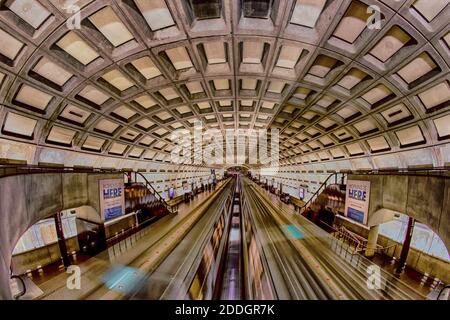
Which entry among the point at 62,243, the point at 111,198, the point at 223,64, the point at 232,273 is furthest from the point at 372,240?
the point at 62,243

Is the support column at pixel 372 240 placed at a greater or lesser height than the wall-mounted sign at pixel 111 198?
lesser

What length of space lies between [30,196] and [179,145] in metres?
12.9

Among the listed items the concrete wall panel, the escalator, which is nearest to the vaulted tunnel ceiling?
the concrete wall panel

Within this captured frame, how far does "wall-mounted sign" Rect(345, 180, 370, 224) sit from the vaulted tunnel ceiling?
9.41ft

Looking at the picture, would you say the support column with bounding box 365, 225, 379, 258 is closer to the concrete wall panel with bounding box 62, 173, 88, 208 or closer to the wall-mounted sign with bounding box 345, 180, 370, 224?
the wall-mounted sign with bounding box 345, 180, 370, 224

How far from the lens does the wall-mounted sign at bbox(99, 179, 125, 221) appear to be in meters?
7.70

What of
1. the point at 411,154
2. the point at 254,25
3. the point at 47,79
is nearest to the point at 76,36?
the point at 47,79

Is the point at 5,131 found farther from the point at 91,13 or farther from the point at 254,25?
the point at 254,25

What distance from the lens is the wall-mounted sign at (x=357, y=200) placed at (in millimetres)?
7732

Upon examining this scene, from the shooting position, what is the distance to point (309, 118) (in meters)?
11.1

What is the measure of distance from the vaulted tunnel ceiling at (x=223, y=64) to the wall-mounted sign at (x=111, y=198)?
3329 mm

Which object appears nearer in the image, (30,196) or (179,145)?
(30,196)

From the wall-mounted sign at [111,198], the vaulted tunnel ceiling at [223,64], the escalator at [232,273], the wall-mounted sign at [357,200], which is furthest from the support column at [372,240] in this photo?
the wall-mounted sign at [111,198]

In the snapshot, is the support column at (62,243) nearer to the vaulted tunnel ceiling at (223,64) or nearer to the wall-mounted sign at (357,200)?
the vaulted tunnel ceiling at (223,64)
